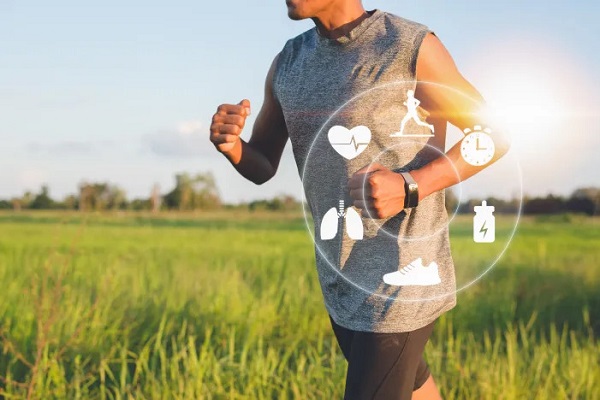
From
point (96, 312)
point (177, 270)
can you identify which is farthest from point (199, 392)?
point (177, 270)

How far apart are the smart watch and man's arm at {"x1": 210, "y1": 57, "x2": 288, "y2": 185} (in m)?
0.46

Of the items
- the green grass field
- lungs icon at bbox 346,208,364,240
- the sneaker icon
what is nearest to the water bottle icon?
the sneaker icon

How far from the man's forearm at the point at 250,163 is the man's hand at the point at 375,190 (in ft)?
1.85

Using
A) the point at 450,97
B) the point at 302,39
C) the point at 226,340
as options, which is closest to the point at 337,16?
the point at 302,39

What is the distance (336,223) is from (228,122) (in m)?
0.37

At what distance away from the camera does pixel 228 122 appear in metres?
2.05

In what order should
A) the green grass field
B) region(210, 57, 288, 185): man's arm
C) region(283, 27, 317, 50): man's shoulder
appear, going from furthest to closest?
the green grass field, region(283, 27, 317, 50): man's shoulder, region(210, 57, 288, 185): man's arm

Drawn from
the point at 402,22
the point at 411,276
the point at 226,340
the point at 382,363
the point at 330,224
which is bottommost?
the point at 226,340

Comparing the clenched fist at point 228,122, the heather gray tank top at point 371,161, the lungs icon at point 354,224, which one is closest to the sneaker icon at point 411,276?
the heather gray tank top at point 371,161

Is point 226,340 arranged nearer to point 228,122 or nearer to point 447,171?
point 228,122

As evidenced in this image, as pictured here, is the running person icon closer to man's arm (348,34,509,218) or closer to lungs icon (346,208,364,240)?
man's arm (348,34,509,218)

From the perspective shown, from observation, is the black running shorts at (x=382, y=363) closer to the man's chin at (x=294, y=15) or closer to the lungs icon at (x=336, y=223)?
the lungs icon at (x=336, y=223)

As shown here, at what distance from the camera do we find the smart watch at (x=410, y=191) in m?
1.82

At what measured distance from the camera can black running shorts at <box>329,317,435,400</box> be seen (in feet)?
6.54
